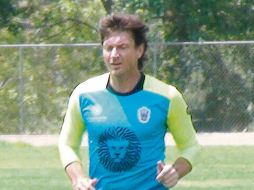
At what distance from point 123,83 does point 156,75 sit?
716 inches

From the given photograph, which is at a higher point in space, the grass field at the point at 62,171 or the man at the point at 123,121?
the man at the point at 123,121

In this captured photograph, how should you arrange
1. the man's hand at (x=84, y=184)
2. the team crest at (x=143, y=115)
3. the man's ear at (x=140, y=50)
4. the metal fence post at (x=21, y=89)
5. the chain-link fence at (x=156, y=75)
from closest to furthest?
1. the man's hand at (x=84, y=184)
2. the team crest at (x=143, y=115)
3. the man's ear at (x=140, y=50)
4. the chain-link fence at (x=156, y=75)
5. the metal fence post at (x=21, y=89)

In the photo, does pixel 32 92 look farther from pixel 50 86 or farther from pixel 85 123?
pixel 85 123

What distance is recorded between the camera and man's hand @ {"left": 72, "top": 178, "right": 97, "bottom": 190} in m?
5.66

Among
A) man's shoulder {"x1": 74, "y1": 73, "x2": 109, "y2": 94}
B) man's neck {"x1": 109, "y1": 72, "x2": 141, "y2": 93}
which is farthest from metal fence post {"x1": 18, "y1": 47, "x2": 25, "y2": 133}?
man's neck {"x1": 109, "y1": 72, "x2": 141, "y2": 93}

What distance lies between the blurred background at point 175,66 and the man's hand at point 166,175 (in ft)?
57.6

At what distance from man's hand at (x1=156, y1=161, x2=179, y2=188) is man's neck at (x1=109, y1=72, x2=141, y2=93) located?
42cm

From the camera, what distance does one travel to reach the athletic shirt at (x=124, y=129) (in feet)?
19.0

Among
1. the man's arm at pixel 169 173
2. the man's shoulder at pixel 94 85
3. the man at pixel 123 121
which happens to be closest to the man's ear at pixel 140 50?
the man at pixel 123 121

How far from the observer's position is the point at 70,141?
232 inches

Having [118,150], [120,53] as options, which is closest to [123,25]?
[120,53]

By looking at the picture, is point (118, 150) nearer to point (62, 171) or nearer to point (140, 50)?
point (140, 50)

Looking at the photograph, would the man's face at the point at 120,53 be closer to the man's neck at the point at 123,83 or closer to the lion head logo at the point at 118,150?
the man's neck at the point at 123,83

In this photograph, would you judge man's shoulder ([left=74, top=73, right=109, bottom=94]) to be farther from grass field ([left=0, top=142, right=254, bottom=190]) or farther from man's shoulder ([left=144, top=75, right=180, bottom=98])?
grass field ([left=0, top=142, right=254, bottom=190])
